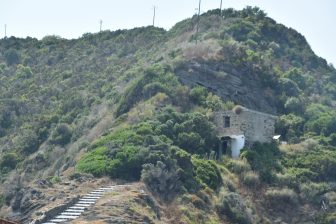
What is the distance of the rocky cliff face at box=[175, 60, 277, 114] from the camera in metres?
75.8

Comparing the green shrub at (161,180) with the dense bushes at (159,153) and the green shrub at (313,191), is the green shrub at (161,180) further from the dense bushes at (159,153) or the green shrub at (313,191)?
the green shrub at (313,191)

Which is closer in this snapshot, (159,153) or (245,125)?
(159,153)

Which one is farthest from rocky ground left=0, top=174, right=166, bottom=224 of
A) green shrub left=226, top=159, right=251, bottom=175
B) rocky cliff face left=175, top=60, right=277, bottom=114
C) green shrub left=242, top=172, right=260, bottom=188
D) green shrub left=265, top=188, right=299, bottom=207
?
rocky cliff face left=175, top=60, right=277, bottom=114

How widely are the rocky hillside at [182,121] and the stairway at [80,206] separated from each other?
1609mm

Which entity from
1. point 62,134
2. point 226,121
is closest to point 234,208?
point 226,121

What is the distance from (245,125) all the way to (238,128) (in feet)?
1.94

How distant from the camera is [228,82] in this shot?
77.4m

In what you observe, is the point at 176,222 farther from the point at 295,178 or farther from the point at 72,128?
the point at 72,128

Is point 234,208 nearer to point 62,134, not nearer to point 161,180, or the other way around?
point 161,180

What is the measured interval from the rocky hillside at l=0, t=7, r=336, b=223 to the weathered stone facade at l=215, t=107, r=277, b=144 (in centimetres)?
97

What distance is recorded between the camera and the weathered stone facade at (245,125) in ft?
221

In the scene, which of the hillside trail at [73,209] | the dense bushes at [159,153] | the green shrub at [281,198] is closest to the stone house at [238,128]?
the dense bushes at [159,153]

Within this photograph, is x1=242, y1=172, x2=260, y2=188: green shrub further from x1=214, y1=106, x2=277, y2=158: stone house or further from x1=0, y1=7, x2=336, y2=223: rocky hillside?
x1=214, y1=106, x2=277, y2=158: stone house

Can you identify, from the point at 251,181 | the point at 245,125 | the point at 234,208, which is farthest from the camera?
the point at 245,125
